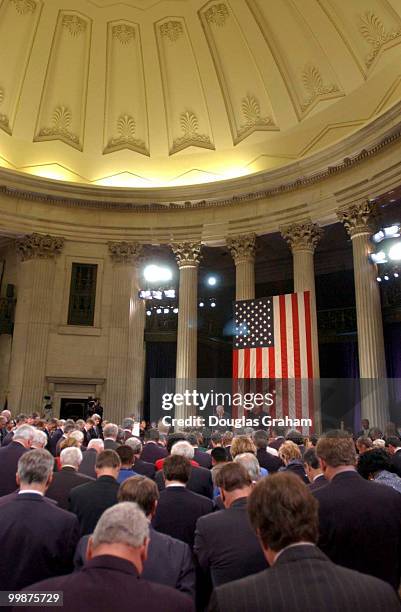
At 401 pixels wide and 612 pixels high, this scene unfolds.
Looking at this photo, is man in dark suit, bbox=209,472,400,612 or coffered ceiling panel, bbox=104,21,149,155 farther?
coffered ceiling panel, bbox=104,21,149,155

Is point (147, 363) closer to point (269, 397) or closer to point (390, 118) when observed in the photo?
point (269, 397)

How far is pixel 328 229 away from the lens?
20.4 metres

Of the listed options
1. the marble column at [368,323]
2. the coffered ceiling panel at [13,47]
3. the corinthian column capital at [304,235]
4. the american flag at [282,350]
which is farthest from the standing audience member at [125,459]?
the coffered ceiling panel at [13,47]

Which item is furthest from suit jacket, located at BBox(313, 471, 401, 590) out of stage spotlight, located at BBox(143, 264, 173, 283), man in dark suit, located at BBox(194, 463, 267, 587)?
stage spotlight, located at BBox(143, 264, 173, 283)

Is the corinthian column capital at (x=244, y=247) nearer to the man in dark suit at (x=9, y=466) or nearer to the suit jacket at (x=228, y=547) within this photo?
the man in dark suit at (x=9, y=466)

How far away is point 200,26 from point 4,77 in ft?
29.4

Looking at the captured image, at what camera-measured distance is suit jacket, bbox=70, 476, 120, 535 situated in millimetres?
4117

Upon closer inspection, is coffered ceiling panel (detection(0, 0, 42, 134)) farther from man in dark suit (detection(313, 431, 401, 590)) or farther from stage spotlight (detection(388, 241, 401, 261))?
man in dark suit (detection(313, 431, 401, 590))

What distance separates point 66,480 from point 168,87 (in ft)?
71.4

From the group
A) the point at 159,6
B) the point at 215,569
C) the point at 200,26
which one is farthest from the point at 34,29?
the point at 215,569

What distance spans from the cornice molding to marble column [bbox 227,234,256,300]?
1690 mm

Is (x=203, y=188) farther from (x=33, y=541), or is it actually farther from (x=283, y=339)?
(x=33, y=541)

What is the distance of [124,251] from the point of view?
21625 mm

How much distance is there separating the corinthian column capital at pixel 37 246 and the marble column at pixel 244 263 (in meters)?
7.44
